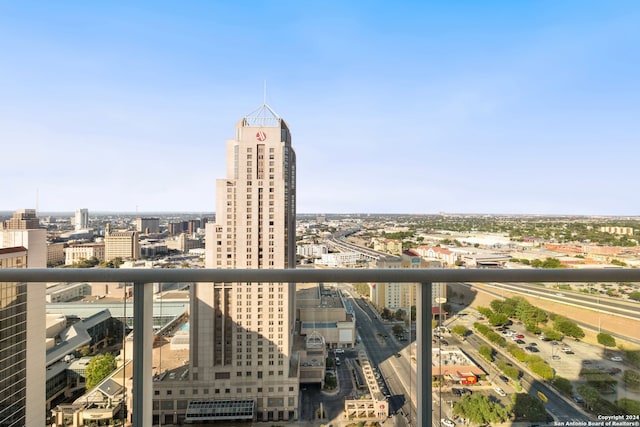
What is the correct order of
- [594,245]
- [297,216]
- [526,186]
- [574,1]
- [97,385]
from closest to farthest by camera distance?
[97,385] → [594,245] → [574,1] → [297,216] → [526,186]

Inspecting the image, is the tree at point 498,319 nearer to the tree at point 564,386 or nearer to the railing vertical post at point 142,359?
the tree at point 564,386

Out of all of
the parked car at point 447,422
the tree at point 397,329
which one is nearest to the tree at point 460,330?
the tree at point 397,329

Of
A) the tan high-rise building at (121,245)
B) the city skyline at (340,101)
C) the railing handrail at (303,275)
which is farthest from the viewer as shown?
the city skyline at (340,101)

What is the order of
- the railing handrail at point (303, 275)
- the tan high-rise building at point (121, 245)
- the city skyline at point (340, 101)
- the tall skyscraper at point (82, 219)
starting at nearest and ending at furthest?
1. the railing handrail at point (303, 275)
2. the tan high-rise building at point (121, 245)
3. the tall skyscraper at point (82, 219)
4. the city skyline at point (340, 101)

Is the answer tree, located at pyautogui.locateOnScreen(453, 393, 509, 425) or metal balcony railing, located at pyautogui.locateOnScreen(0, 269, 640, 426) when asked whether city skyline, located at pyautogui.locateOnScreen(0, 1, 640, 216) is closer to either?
metal balcony railing, located at pyautogui.locateOnScreen(0, 269, 640, 426)

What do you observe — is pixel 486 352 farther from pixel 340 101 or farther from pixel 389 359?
pixel 340 101

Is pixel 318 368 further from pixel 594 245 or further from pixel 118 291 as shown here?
pixel 594 245

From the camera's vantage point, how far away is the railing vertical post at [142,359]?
3.90 ft

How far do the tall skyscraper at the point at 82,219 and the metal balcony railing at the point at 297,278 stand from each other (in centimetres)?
372

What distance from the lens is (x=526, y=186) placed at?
6.19m

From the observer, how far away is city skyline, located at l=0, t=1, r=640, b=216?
17.1 ft

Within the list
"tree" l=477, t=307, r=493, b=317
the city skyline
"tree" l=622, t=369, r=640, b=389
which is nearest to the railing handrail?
"tree" l=477, t=307, r=493, b=317

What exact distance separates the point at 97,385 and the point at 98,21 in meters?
6.03

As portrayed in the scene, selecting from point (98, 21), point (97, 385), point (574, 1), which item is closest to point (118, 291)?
point (97, 385)
